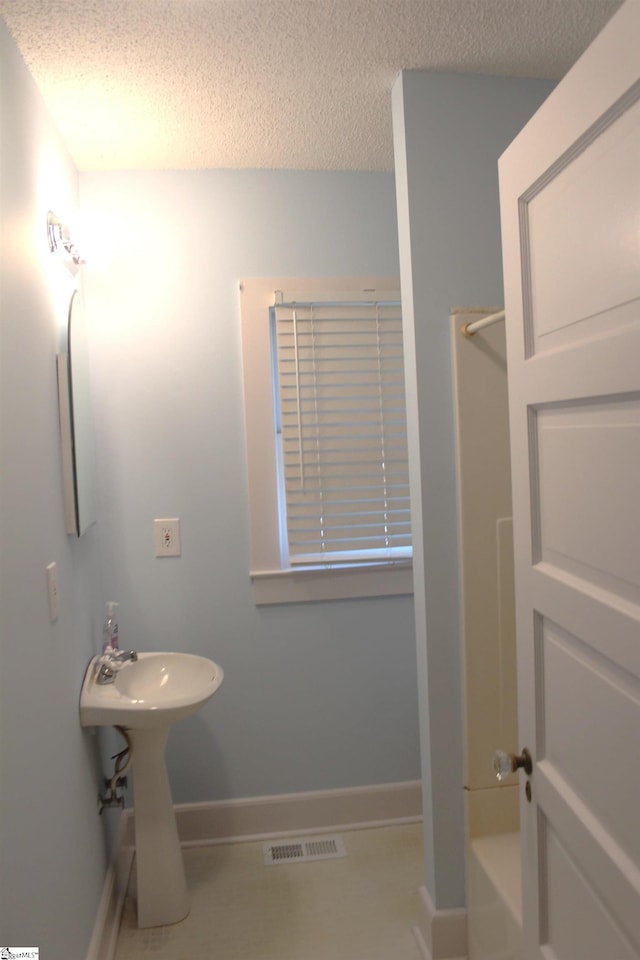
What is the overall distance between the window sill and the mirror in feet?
2.33

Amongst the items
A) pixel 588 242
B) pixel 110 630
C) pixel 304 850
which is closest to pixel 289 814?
pixel 304 850

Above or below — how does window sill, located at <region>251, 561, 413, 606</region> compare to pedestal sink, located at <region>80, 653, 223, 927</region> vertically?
above

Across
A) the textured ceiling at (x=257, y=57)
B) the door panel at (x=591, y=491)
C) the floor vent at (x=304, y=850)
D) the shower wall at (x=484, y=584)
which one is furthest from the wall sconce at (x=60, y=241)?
the floor vent at (x=304, y=850)

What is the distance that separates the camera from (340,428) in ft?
8.32

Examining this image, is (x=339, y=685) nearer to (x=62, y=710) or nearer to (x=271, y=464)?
(x=271, y=464)

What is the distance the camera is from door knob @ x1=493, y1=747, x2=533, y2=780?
1251mm

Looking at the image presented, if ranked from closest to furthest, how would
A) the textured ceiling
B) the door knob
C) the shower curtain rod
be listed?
the door knob → the textured ceiling → the shower curtain rod

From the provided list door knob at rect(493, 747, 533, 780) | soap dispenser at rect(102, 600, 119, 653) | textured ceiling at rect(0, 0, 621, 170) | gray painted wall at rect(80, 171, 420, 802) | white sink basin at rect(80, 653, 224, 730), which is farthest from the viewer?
gray painted wall at rect(80, 171, 420, 802)

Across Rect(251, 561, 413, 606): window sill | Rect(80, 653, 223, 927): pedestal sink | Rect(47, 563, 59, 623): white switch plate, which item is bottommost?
Rect(80, 653, 223, 927): pedestal sink

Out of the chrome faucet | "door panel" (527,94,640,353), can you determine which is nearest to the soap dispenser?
the chrome faucet

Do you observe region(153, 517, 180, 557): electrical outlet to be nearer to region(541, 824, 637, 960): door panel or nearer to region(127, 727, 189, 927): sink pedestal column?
region(127, 727, 189, 927): sink pedestal column

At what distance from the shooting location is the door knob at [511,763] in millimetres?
1251

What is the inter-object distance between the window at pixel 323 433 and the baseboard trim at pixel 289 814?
78 cm

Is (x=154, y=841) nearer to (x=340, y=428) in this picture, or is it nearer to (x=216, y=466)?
(x=216, y=466)
